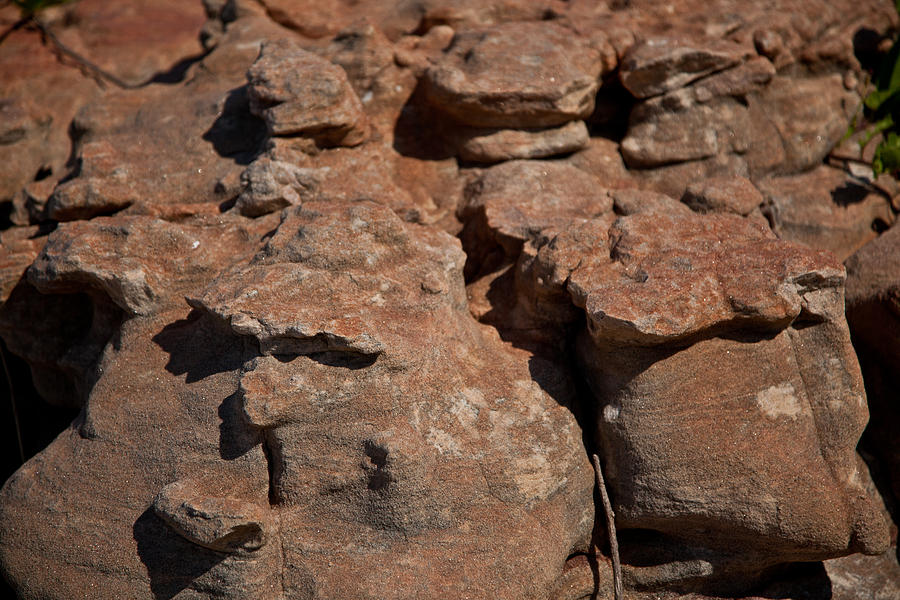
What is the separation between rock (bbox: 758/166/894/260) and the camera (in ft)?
14.6

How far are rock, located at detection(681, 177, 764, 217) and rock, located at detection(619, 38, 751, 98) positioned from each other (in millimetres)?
792

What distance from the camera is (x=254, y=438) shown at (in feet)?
10.0

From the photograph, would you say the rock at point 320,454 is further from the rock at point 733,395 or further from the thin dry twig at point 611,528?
the rock at point 733,395

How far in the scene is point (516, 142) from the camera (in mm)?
4312

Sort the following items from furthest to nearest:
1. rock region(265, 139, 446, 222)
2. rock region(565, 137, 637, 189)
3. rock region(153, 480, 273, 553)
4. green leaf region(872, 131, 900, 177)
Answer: green leaf region(872, 131, 900, 177) < rock region(565, 137, 637, 189) < rock region(265, 139, 446, 222) < rock region(153, 480, 273, 553)

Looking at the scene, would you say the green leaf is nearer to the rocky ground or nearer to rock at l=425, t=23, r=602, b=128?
the rocky ground

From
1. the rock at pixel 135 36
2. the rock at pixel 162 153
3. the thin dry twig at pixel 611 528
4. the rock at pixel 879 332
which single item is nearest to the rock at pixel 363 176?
the rock at pixel 162 153

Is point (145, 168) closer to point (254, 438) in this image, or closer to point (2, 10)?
point (254, 438)

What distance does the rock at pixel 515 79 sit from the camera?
13.7 ft

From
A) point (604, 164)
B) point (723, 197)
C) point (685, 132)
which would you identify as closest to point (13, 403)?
point (604, 164)

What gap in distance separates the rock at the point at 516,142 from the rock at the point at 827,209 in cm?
123

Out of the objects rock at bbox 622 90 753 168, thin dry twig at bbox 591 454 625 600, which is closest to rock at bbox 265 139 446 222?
rock at bbox 622 90 753 168

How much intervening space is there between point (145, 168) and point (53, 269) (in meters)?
0.90

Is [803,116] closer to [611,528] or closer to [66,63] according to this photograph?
[611,528]
